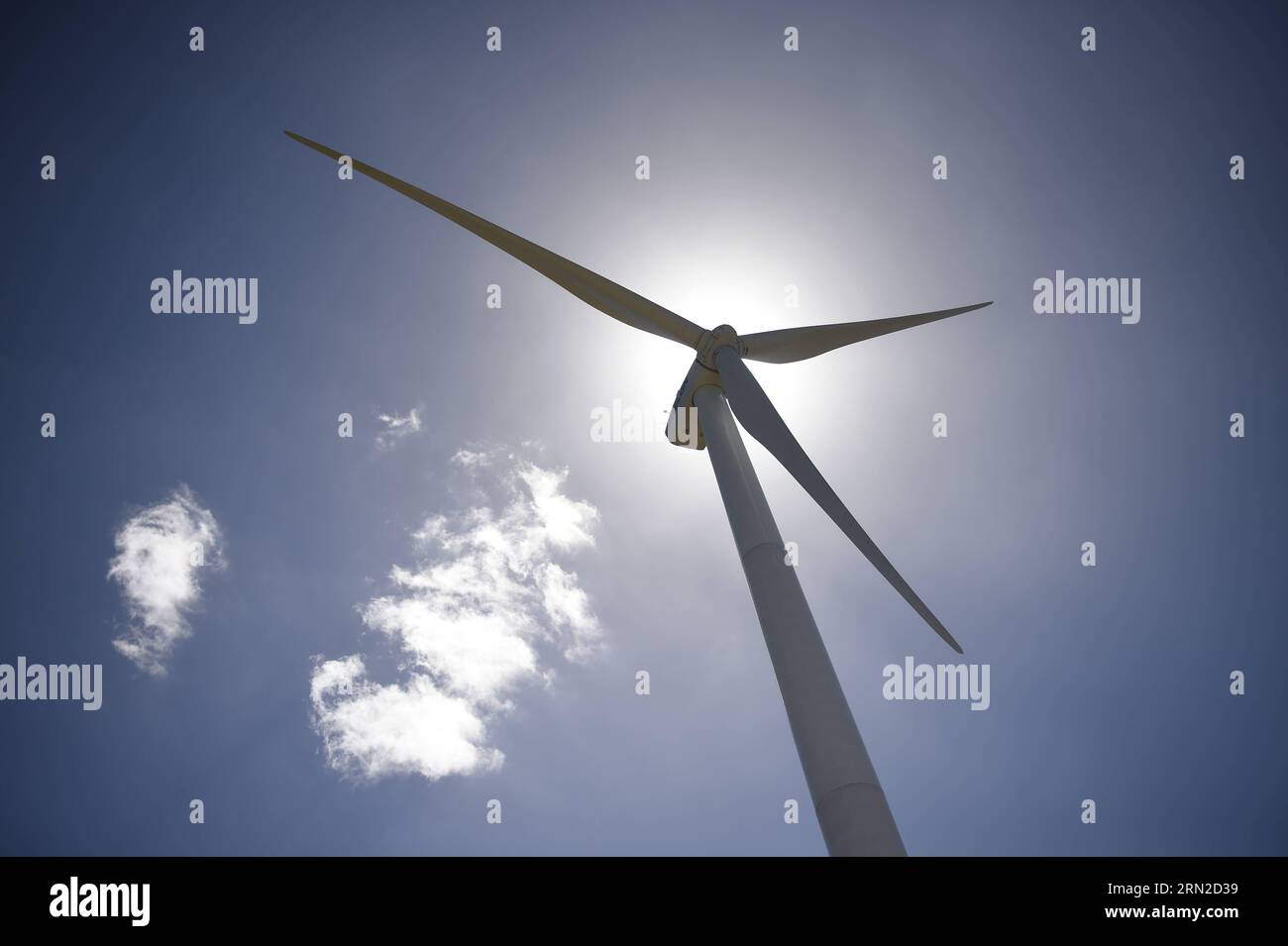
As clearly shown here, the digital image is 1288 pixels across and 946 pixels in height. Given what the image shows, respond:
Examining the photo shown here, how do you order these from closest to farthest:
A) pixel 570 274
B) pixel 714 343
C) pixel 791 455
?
pixel 791 455, pixel 714 343, pixel 570 274

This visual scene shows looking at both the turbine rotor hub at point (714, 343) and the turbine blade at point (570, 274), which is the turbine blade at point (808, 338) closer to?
the turbine rotor hub at point (714, 343)

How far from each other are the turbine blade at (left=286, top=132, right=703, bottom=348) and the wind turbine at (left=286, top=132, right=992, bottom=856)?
0.09 ft

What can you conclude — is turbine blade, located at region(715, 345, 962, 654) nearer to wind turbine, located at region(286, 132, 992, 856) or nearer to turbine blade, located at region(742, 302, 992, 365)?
wind turbine, located at region(286, 132, 992, 856)

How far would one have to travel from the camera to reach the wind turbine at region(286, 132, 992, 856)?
9836 mm

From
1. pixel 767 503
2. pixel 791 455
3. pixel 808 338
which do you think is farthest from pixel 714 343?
→ pixel 767 503

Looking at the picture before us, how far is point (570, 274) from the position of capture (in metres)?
19.5

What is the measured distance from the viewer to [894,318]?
2108 centimetres

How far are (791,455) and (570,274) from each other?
7906 mm

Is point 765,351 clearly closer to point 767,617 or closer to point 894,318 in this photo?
point 894,318

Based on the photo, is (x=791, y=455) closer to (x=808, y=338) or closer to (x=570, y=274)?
(x=808, y=338)

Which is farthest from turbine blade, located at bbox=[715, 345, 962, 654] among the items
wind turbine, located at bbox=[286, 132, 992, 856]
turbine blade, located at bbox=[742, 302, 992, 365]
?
turbine blade, located at bbox=[742, 302, 992, 365]
